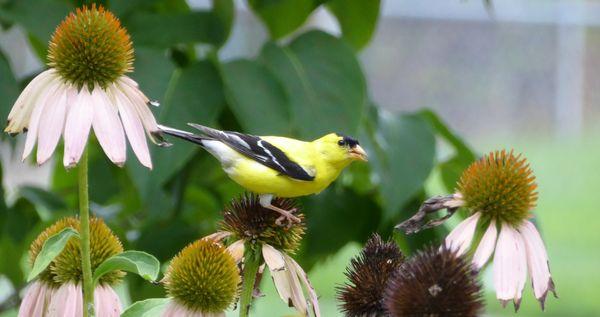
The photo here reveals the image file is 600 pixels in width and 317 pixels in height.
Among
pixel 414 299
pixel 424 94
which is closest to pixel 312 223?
pixel 414 299

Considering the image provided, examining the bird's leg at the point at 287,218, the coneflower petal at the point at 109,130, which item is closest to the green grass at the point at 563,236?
the bird's leg at the point at 287,218

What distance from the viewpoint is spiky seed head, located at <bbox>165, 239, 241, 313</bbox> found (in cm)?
116

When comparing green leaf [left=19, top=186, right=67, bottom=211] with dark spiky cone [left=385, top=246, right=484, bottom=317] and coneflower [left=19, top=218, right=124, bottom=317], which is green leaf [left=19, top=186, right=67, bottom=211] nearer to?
coneflower [left=19, top=218, right=124, bottom=317]

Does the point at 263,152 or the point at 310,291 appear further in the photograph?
the point at 263,152

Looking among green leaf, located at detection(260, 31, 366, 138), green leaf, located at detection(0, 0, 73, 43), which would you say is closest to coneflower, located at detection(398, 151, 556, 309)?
green leaf, located at detection(260, 31, 366, 138)

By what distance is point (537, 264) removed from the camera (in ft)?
3.50

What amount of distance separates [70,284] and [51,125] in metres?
0.23

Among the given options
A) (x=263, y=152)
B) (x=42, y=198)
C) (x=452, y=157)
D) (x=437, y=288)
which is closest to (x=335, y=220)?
(x=452, y=157)

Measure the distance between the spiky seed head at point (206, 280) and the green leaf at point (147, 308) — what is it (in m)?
0.02

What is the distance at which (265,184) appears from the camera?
1.40 meters

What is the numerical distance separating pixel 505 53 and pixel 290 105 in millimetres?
10204

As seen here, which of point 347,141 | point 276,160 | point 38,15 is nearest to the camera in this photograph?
point 276,160

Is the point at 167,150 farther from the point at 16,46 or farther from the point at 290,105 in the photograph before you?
the point at 16,46

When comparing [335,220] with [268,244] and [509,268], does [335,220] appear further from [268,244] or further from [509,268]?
[509,268]
